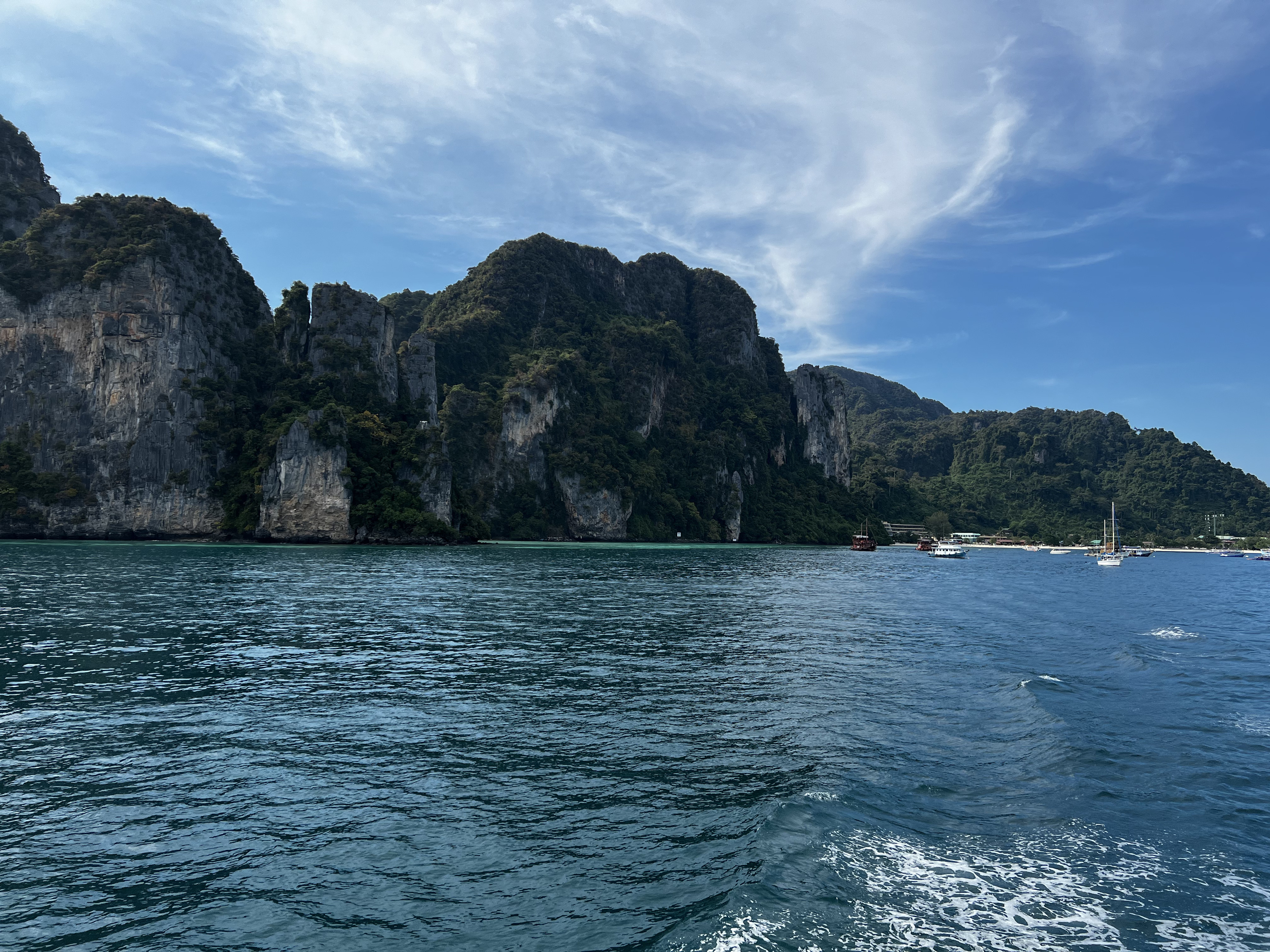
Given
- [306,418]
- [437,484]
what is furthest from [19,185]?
[437,484]

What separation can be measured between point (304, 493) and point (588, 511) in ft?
218

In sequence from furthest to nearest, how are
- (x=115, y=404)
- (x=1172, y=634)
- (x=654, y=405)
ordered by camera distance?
(x=654, y=405)
(x=115, y=404)
(x=1172, y=634)

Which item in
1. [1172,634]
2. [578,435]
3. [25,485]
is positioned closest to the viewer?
[1172,634]

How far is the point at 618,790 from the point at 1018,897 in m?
6.13

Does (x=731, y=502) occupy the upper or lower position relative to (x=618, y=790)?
upper

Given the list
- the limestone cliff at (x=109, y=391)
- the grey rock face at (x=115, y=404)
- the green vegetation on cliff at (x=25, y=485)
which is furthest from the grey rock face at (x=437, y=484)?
the green vegetation on cliff at (x=25, y=485)

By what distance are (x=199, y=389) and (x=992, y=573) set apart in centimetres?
12111

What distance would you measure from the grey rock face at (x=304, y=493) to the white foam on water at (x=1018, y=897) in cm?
10720

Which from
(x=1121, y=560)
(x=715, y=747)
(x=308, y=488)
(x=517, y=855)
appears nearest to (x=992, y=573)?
(x=1121, y=560)

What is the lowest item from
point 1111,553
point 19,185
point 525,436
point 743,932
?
point 743,932

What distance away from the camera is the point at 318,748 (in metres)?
13.8

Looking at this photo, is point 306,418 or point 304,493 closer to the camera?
point 304,493

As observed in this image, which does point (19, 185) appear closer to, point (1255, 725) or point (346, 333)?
point (346, 333)

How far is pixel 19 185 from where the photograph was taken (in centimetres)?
11344
